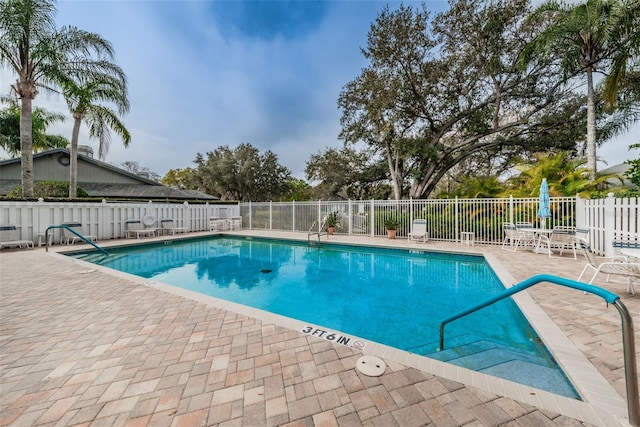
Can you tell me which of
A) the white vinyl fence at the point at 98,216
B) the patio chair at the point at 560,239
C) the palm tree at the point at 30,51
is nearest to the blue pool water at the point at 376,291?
the patio chair at the point at 560,239

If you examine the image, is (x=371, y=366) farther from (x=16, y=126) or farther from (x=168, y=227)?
(x=16, y=126)

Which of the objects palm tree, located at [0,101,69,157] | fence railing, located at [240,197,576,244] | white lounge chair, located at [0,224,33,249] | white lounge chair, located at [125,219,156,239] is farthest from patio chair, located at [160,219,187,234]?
palm tree, located at [0,101,69,157]

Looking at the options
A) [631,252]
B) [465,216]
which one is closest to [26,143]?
[465,216]

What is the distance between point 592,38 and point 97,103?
2054cm

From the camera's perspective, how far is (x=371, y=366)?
234 cm

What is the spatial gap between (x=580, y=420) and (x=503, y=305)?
315 cm

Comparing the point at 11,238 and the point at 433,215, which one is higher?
the point at 433,215

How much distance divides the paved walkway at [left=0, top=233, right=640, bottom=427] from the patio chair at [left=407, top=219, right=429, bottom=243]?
649 centimetres

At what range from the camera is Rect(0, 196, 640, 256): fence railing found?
6.50 meters

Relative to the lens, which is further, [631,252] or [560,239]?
[560,239]

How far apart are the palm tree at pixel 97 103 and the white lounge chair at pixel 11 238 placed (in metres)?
3.85

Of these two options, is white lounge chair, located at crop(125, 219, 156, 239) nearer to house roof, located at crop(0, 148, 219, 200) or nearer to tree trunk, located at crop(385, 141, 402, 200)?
house roof, located at crop(0, 148, 219, 200)

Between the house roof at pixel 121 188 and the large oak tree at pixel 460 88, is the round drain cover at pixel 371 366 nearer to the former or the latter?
the large oak tree at pixel 460 88

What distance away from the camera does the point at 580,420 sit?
67.6 inches
